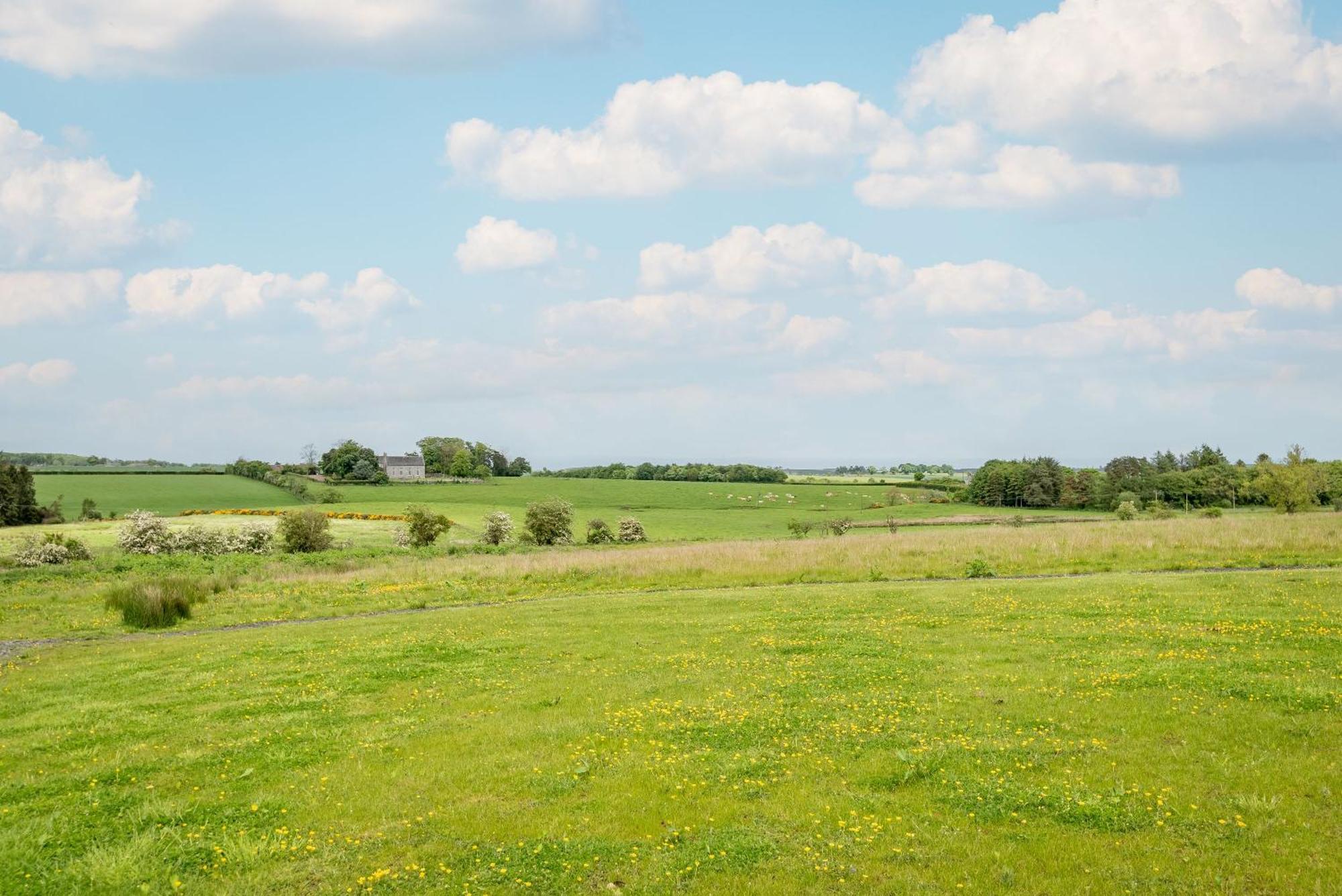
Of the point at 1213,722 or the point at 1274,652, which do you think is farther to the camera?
the point at 1274,652

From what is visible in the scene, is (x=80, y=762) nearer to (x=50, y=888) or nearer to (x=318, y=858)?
(x=50, y=888)

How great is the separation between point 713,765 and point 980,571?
1035 inches

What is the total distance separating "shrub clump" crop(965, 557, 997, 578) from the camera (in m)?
34.9

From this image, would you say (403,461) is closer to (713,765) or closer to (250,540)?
(250,540)

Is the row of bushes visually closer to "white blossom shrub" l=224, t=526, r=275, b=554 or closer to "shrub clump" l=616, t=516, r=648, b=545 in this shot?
"white blossom shrub" l=224, t=526, r=275, b=554

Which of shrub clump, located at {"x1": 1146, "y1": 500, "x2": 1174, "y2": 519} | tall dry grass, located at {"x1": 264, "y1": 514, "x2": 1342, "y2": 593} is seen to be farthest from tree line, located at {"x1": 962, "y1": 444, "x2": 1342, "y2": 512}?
tall dry grass, located at {"x1": 264, "y1": 514, "x2": 1342, "y2": 593}

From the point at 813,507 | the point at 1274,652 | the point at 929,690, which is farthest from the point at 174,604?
the point at 813,507

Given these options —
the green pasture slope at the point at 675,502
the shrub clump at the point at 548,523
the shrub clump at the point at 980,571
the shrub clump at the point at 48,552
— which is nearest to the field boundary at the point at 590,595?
the shrub clump at the point at 980,571

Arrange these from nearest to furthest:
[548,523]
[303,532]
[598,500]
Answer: [303,532]
[548,523]
[598,500]

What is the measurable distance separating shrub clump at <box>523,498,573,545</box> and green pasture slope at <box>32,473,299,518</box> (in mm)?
61744

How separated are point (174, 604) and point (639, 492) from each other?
120583 millimetres

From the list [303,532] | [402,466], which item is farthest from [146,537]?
[402,466]

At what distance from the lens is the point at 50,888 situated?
8.80 m

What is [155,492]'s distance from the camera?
133250mm
